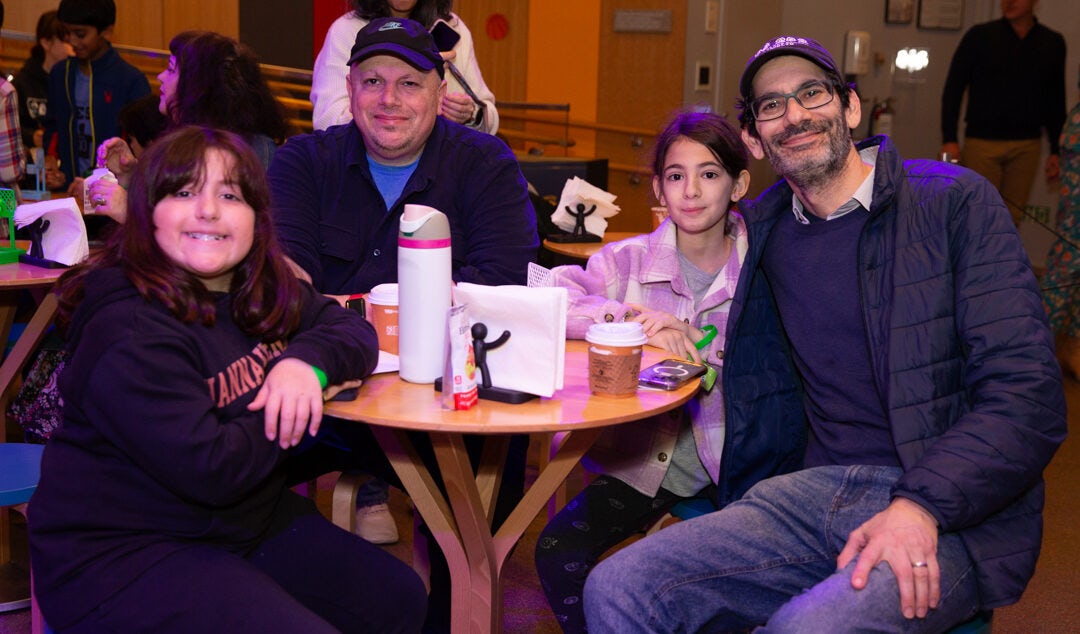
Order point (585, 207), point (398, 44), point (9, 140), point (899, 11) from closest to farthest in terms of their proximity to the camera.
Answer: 1. point (398, 44)
2. point (585, 207)
3. point (9, 140)
4. point (899, 11)

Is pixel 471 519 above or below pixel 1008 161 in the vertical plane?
below

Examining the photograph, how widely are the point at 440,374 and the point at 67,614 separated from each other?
712 mm

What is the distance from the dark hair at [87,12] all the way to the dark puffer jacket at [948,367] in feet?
13.1

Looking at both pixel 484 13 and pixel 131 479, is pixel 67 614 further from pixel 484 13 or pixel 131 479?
pixel 484 13

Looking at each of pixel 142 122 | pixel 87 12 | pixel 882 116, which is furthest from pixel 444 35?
pixel 882 116


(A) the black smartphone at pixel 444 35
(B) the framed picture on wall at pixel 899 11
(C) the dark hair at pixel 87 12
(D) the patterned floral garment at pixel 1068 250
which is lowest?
(D) the patterned floral garment at pixel 1068 250

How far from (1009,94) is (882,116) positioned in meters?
1.55

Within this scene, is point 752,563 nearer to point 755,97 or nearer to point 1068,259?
point 755,97

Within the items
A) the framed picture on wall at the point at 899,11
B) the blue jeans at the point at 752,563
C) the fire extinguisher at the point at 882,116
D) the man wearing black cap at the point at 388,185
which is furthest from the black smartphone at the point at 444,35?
the framed picture on wall at the point at 899,11

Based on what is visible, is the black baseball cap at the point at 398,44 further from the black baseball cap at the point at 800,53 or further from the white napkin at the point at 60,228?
the white napkin at the point at 60,228

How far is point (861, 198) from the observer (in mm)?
2096

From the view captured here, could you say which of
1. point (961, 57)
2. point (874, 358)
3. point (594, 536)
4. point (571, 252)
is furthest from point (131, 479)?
point (961, 57)

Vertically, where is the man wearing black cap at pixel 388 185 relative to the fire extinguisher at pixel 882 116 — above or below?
below

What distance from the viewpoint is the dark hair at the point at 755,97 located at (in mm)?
2145
